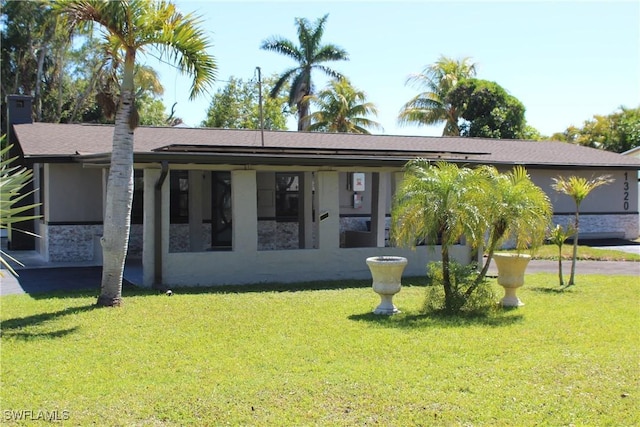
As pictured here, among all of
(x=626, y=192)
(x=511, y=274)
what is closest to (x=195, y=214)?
(x=511, y=274)

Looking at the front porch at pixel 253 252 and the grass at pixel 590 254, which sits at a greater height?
the front porch at pixel 253 252

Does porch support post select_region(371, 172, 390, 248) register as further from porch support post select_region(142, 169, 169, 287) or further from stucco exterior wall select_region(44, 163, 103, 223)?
stucco exterior wall select_region(44, 163, 103, 223)

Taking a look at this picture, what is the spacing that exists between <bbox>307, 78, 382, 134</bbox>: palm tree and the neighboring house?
11737 millimetres

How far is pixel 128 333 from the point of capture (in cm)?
848

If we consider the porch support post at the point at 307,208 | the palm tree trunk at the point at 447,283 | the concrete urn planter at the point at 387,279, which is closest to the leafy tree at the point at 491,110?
the porch support post at the point at 307,208

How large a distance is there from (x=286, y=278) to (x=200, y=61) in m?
5.36

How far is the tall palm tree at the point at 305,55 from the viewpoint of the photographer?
37.3 metres

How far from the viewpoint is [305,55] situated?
37469 mm

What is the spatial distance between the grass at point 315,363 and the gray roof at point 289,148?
157 inches

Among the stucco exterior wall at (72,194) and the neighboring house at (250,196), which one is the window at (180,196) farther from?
the stucco exterior wall at (72,194)

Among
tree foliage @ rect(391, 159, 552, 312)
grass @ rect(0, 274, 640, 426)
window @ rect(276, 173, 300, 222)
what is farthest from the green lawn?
tree foliage @ rect(391, 159, 552, 312)

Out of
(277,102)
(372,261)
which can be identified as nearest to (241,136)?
(372,261)

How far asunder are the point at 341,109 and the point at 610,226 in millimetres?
16616

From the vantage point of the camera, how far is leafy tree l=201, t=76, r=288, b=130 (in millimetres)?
47812
